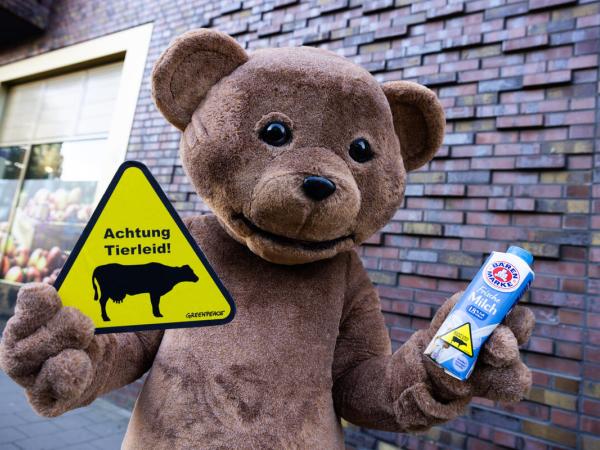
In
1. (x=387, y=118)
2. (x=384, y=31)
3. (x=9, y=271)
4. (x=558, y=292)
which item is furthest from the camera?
(x=9, y=271)

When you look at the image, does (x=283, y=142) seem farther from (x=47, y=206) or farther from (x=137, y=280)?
(x=47, y=206)

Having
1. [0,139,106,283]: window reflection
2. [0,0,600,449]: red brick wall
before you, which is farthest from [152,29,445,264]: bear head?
[0,139,106,283]: window reflection

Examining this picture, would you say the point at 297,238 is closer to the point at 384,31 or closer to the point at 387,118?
the point at 387,118

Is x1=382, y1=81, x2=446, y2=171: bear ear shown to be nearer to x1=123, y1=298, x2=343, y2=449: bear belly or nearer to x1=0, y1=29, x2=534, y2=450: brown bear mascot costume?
x1=0, y1=29, x2=534, y2=450: brown bear mascot costume

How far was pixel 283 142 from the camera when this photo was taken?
50.2 inches

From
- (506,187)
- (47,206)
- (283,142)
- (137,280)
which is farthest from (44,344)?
(47,206)

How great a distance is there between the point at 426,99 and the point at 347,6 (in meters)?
2.29

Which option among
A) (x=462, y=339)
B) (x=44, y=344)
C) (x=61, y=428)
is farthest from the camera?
(x=61, y=428)

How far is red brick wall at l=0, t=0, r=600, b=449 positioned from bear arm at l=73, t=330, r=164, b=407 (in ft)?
5.84

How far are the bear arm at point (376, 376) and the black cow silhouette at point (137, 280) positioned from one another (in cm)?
61

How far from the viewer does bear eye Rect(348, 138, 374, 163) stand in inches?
52.6

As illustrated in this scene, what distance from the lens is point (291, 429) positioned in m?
1.25

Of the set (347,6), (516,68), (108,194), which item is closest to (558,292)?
(516,68)

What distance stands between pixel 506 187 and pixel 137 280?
2202 mm
